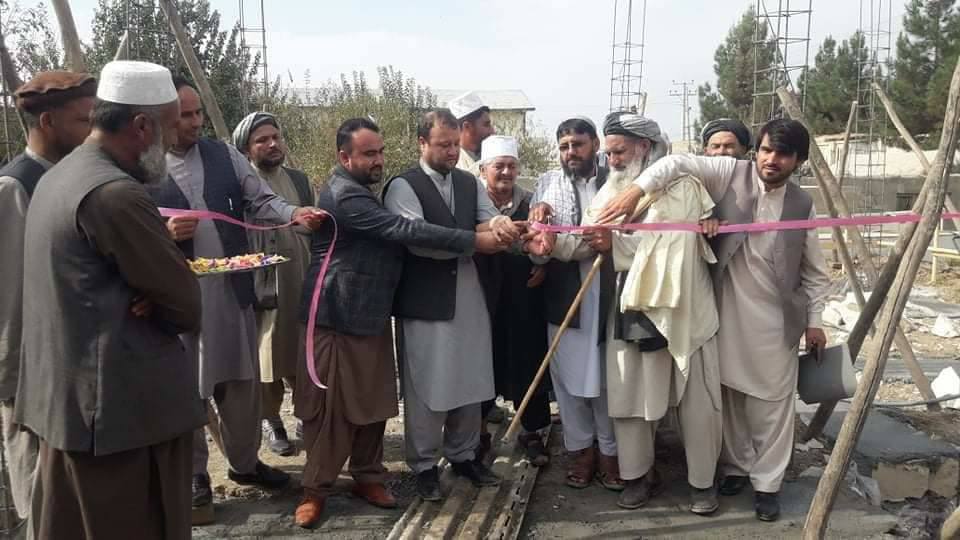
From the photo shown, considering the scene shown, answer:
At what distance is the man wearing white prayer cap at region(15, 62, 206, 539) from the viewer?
214 cm

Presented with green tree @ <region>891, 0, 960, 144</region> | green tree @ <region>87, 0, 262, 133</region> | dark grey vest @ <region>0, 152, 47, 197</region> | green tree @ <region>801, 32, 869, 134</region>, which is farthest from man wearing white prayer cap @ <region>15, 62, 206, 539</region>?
green tree @ <region>801, 32, 869, 134</region>

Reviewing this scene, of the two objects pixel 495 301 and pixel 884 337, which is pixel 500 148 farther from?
pixel 884 337

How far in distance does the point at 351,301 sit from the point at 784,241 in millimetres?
2124

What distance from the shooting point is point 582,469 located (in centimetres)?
407

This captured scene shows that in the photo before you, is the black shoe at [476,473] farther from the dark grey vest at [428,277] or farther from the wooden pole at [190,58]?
the wooden pole at [190,58]

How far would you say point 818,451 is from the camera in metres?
4.52

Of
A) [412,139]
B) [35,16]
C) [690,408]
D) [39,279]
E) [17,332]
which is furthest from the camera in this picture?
[412,139]

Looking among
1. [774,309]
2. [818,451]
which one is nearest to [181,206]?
[774,309]

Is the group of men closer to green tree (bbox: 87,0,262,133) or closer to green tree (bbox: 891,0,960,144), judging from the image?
green tree (bbox: 87,0,262,133)

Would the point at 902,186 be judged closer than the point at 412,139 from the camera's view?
No

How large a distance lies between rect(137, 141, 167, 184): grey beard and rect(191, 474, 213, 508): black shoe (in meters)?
1.80

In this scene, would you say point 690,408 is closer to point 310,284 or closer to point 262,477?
point 310,284

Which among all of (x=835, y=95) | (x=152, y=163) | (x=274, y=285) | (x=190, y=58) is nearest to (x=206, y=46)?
(x=190, y=58)

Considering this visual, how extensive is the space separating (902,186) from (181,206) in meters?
20.8
